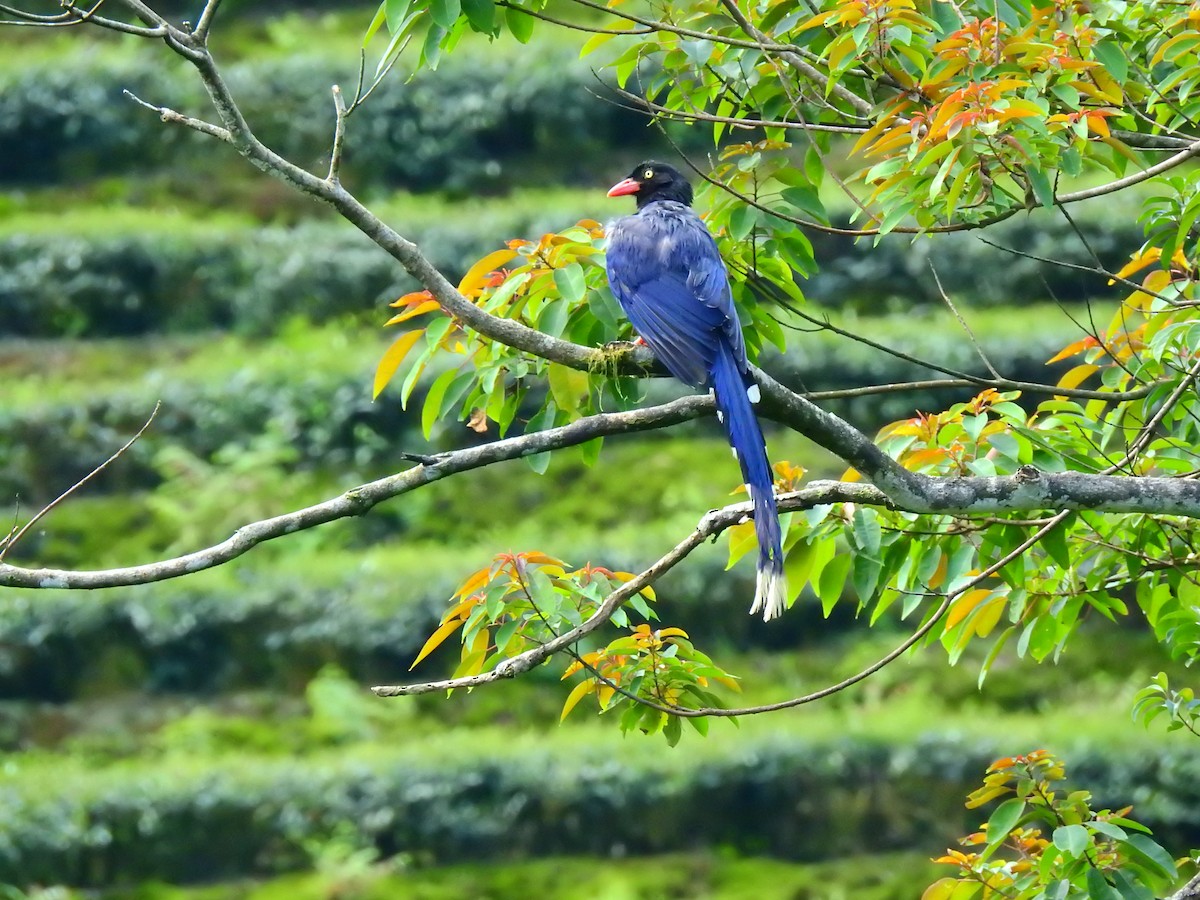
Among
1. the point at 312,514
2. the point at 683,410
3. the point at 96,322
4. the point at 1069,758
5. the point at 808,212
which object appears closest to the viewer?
the point at 312,514

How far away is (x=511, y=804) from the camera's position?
878cm

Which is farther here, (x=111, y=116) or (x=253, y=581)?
(x=111, y=116)

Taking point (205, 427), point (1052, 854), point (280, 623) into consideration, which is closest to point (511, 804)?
point (280, 623)

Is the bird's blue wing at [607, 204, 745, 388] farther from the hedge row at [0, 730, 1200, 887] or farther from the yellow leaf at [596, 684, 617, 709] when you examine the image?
the hedge row at [0, 730, 1200, 887]

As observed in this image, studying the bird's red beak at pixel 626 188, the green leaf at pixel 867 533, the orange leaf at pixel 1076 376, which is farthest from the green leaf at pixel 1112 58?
the bird's red beak at pixel 626 188

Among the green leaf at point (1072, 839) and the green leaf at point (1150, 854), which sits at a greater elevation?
the green leaf at point (1072, 839)

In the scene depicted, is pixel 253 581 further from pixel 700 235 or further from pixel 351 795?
pixel 700 235

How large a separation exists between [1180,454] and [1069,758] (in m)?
5.04

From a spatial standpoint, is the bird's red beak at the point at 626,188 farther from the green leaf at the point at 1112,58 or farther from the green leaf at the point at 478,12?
the green leaf at the point at 478,12

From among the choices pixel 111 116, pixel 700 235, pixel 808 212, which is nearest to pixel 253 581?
pixel 111 116

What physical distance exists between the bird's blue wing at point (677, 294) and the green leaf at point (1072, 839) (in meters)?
1.41

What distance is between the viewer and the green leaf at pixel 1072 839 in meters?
3.17

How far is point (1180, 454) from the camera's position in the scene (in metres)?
3.97

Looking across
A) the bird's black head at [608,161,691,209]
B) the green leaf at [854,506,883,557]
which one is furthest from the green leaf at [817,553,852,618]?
the bird's black head at [608,161,691,209]
